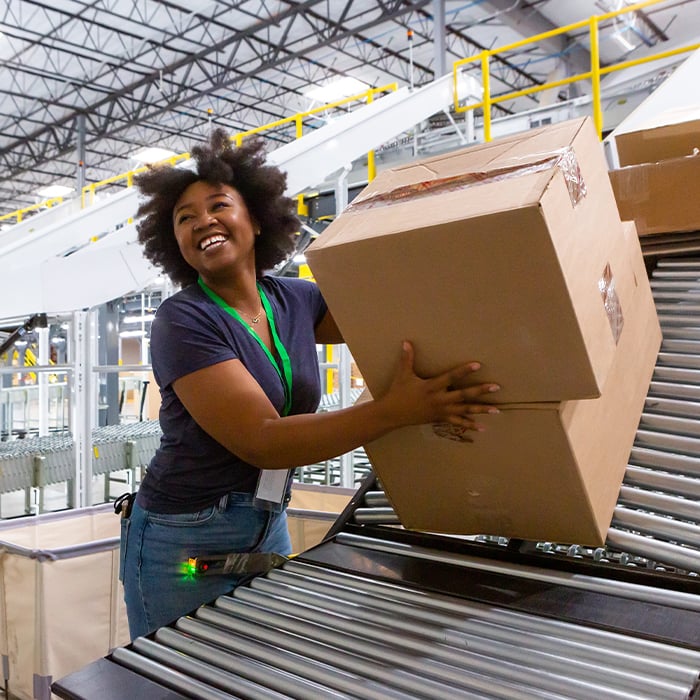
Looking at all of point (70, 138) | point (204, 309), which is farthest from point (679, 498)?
point (70, 138)

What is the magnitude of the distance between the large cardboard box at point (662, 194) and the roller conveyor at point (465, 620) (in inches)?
30.4

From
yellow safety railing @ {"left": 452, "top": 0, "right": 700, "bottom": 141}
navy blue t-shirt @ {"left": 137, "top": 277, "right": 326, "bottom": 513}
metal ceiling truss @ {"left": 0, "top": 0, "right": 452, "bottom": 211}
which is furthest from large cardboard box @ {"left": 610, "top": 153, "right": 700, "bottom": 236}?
metal ceiling truss @ {"left": 0, "top": 0, "right": 452, "bottom": 211}

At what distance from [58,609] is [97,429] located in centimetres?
441

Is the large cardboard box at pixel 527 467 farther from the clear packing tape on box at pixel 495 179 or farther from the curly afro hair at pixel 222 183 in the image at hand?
the curly afro hair at pixel 222 183

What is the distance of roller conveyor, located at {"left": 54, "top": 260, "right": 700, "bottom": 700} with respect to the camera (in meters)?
0.90

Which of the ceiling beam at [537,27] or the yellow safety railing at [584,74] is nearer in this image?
the yellow safety railing at [584,74]

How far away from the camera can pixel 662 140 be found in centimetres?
217

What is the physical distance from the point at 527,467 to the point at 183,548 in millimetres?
826

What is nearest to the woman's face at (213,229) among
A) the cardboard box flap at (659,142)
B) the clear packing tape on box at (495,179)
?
the clear packing tape on box at (495,179)

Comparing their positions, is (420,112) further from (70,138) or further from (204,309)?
(70,138)

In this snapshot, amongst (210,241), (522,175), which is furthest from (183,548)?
(522,175)

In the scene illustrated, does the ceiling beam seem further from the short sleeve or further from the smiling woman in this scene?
the short sleeve

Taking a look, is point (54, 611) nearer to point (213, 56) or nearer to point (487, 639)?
point (487, 639)

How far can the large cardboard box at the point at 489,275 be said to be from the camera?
37.4 inches
